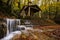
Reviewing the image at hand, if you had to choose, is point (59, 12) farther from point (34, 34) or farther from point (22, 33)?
point (22, 33)

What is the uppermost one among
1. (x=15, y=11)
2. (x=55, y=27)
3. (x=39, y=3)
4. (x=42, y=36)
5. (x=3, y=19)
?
(x=39, y=3)

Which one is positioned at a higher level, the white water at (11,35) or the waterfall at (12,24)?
the waterfall at (12,24)

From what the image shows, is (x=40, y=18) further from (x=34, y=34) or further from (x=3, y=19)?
(x=3, y=19)

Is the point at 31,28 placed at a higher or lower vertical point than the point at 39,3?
lower

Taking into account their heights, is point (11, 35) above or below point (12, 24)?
below

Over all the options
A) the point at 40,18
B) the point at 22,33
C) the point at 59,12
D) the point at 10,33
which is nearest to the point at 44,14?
the point at 40,18

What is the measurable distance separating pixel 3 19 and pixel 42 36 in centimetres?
95

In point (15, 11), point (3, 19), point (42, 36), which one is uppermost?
point (15, 11)

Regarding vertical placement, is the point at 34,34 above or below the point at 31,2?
below

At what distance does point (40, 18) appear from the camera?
2910mm

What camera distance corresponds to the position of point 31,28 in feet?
9.41

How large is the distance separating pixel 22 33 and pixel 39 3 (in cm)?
80

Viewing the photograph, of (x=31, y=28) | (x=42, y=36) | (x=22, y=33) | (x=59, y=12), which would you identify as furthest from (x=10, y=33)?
(x=59, y=12)

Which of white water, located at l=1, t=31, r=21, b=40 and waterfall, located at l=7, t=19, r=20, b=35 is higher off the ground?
waterfall, located at l=7, t=19, r=20, b=35
